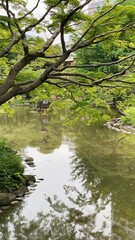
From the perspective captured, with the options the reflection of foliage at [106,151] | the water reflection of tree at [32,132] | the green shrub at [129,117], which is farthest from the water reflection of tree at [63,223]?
the green shrub at [129,117]

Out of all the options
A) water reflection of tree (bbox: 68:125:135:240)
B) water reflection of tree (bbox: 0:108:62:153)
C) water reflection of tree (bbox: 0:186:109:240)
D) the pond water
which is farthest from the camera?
water reflection of tree (bbox: 0:108:62:153)

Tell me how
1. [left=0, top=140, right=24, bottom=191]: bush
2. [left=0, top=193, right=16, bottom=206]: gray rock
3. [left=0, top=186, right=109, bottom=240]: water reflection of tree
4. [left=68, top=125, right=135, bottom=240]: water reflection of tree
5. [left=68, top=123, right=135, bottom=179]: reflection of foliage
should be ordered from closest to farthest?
[left=0, top=186, right=109, bottom=240]: water reflection of tree < [left=68, top=125, right=135, bottom=240]: water reflection of tree < [left=0, top=193, right=16, bottom=206]: gray rock < [left=0, top=140, right=24, bottom=191]: bush < [left=68, top=123, right=135, bottom=179]: reflection of foliage

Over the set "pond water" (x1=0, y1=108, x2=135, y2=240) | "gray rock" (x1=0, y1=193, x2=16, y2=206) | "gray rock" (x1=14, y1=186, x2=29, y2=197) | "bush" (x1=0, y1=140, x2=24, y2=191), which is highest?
"bush" (x1=0, y1=140, x2=24, y2=191)

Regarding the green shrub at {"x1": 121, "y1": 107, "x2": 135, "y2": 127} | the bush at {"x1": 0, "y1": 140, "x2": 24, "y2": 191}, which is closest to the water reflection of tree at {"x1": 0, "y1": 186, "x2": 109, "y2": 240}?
the bush at {"x1": 0, "y1": 140, "x2": 24, "y2": 191}

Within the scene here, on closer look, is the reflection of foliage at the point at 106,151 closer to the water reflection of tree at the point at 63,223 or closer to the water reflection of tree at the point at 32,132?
the water reflection of tree at the point at 32,132

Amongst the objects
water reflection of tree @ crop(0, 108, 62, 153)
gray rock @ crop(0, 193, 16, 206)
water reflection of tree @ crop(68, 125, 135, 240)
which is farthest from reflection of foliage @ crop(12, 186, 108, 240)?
water reflection of tree @ crop(0, 108, 62, 153)

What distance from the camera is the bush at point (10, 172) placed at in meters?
7.41

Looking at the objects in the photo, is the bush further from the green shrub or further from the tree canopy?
the green shrub

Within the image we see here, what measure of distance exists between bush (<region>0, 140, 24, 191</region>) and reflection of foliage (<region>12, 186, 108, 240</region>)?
1.08 metres

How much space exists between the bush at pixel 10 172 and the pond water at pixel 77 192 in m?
0.46

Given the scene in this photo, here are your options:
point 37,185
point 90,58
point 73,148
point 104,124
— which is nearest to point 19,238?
point 37,185

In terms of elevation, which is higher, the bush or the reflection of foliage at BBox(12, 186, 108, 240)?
the bush

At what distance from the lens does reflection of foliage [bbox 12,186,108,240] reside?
18.2 ft

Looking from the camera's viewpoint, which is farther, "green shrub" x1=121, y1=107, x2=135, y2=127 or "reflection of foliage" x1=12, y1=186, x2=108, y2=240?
"green shrub" x1=121, y1=107, x2=135, y2=127
